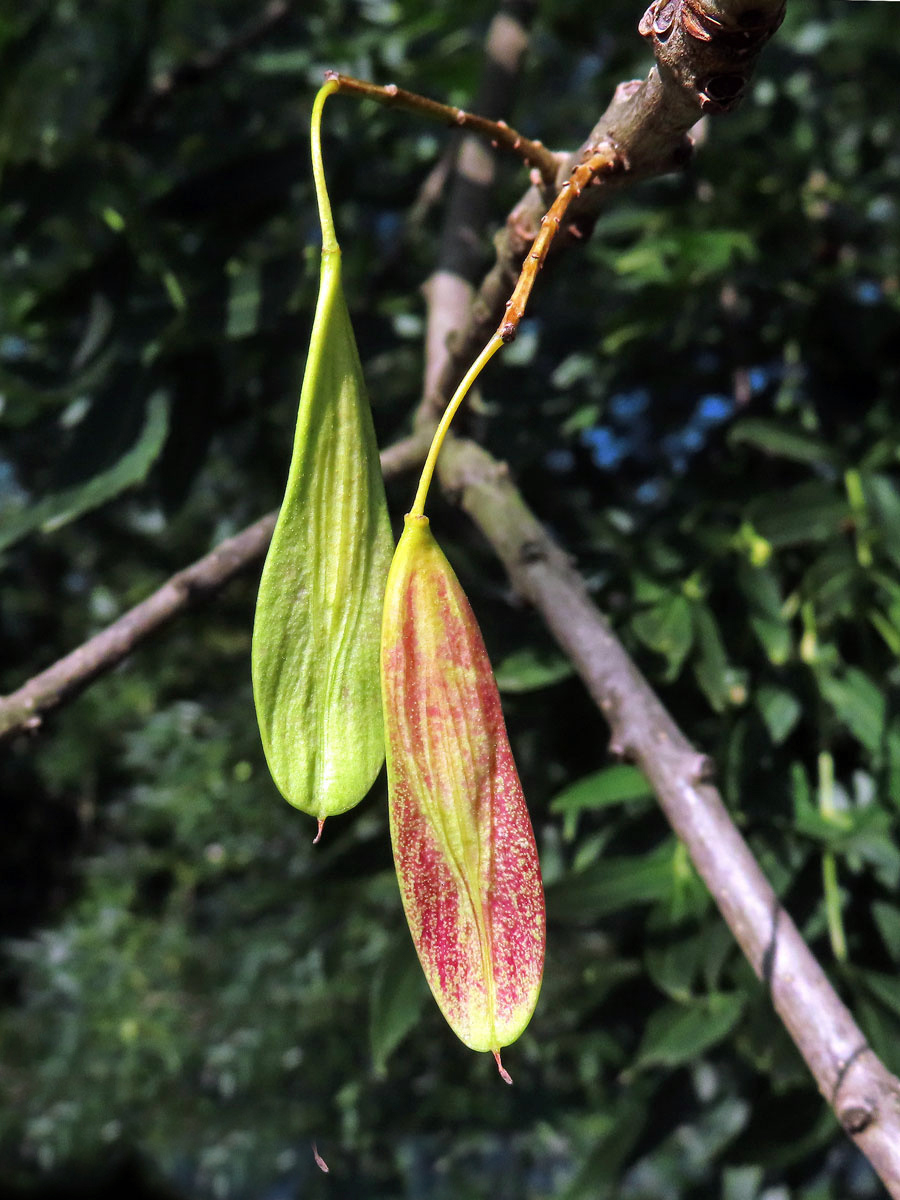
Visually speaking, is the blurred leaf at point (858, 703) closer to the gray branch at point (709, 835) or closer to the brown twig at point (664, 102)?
the gray branch at point (709, 835)

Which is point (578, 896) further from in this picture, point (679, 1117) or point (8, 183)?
point (8, 183)

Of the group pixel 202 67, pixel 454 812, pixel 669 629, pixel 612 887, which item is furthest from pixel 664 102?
A: pixel 202 67

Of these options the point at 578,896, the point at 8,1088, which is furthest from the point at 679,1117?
the point at 8,1088

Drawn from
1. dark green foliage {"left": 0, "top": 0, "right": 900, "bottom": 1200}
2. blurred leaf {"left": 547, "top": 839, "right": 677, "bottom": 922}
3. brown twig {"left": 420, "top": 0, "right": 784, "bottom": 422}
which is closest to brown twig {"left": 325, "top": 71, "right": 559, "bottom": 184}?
brown twig {"left": 420, "top": 0, "right": 784, "bottom": 422}

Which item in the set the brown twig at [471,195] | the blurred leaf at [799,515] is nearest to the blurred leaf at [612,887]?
Result: the blurred leaf at [799,515]

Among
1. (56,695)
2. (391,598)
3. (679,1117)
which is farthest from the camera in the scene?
(679,1117)

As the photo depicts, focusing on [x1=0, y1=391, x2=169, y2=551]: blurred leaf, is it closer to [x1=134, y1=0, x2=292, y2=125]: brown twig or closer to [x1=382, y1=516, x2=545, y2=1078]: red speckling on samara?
[x1=134, y1=0, x2=292, y2=125]: brown twig
